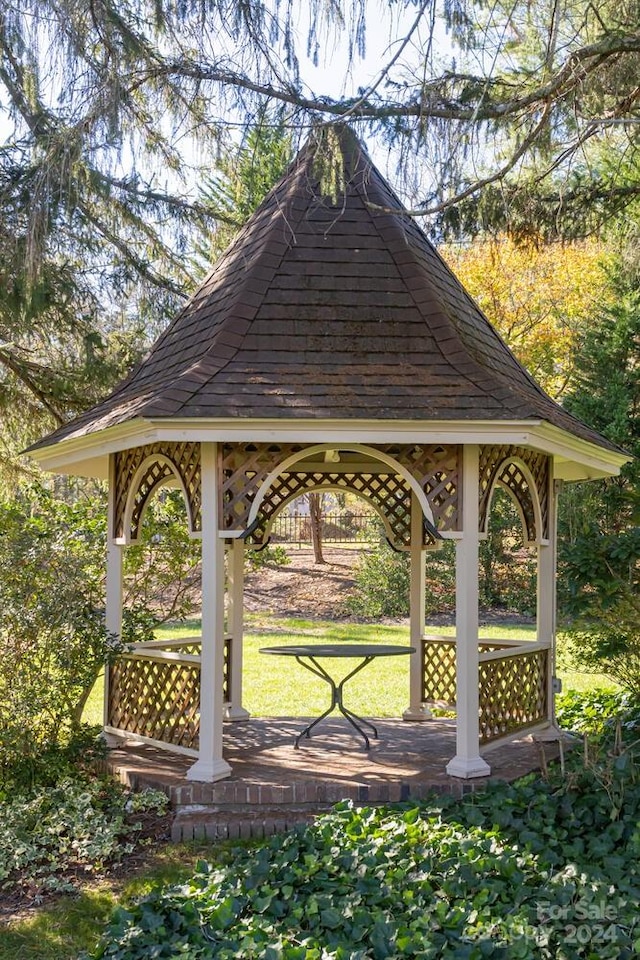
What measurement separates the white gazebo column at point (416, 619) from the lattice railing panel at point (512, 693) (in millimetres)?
1294

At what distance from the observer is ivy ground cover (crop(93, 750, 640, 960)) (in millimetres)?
3980

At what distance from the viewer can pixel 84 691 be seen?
691cm

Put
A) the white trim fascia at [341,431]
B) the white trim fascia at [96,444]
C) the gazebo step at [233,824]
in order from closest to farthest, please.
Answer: the gazebo step at [233,824], the white trim fascia at [341,431], the white trim fascia at [96,444]

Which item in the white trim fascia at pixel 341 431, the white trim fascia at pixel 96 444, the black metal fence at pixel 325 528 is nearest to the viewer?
the white trim fascia at pixel 341 431

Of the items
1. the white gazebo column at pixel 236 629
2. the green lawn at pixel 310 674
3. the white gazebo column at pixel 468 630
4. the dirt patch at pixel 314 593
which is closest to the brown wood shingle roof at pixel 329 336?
the white gazebo column at pixel 468 630

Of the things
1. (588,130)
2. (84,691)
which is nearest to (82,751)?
(84,691)

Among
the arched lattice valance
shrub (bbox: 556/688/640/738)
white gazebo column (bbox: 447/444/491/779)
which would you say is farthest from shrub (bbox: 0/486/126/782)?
shrub (bbox: 556/688/640/738)

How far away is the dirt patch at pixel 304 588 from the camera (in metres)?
19.7

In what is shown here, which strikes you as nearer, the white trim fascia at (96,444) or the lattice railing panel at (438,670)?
the white trim fascia at (96,444)

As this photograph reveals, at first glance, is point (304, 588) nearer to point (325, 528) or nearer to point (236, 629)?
point (325, 528)

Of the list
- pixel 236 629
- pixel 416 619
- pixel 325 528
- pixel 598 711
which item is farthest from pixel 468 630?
pixel 325 528

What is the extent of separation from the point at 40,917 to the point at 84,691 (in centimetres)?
228

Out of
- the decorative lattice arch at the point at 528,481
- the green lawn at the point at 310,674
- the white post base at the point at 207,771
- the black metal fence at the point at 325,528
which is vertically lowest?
the green lawn at the point at 310,674

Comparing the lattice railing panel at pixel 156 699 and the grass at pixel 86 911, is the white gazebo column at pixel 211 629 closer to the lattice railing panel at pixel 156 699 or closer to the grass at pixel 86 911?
the lattice railing panel at pixel 156 699
